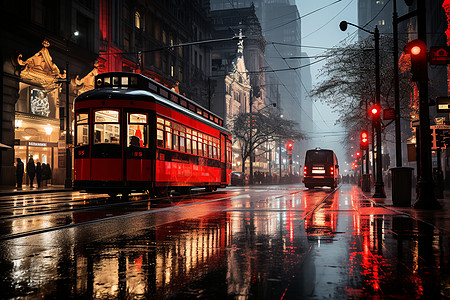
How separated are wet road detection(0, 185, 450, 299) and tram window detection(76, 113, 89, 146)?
7.87m

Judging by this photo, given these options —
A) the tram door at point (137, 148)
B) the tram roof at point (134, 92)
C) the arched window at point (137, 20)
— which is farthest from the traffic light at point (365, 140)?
the arched window at point (137, 20)

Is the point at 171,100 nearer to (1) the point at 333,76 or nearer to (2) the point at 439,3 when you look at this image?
(1) the point at 333,76

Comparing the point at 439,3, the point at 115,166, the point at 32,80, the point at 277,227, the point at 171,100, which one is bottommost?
the point at 277,227

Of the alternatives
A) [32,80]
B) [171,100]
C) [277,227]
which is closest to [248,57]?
[32,80]

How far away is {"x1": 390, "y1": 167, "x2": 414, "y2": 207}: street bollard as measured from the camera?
15961 millimetres

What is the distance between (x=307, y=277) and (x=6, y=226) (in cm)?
714

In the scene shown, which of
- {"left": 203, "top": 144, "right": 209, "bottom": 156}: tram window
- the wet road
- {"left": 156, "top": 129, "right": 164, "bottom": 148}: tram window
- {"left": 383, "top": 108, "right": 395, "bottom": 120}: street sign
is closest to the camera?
the wet road

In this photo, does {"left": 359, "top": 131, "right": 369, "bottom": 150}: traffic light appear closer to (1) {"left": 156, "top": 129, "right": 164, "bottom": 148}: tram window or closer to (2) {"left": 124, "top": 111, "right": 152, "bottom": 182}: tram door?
(1) {"left": 156, "top": 129, "right": 164, "bottom": 148}: tram window

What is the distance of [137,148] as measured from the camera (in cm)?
1780

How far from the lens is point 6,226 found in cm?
964

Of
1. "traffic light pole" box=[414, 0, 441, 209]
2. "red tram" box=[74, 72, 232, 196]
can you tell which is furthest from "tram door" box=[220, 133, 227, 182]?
"traffic light pole" box=[414, 0, 441, 209]

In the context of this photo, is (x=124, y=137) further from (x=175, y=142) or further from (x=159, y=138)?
(x=175, y=142)

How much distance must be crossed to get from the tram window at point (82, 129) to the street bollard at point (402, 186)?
11.0 metres

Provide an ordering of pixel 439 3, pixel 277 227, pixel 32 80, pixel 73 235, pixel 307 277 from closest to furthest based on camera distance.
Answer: pixel 307 277 < pixel 73 235 < pixel 277 227 < pixel 32 80 < pixel 439 3
